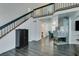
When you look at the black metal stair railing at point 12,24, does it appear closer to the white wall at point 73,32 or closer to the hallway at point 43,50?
the hallway at point 43,50

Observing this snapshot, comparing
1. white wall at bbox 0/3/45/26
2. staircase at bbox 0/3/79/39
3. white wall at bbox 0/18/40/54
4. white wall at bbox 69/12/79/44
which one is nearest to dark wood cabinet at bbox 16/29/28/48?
white wall at bbox 0/18/40/54

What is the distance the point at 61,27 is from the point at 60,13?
335 mm

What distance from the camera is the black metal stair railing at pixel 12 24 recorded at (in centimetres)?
278

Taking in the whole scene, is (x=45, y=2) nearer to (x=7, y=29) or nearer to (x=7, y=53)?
(x=7, y=29)

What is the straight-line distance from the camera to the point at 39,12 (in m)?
2.93

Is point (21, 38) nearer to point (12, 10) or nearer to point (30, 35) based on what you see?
point (30, 35)

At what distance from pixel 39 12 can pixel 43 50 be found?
84cm

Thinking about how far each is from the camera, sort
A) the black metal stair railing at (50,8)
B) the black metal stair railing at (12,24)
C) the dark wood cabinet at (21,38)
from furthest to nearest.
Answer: the dark wood cabinet at (21,38), the black metal stair railing at (50,8), the black metal stair railing at (12,24)

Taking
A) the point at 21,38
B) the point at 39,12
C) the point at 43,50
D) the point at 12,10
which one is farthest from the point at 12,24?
the point at 43,50

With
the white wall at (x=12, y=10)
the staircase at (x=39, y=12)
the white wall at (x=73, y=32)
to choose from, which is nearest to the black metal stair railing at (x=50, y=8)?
the staircase at (x=39, y=12)

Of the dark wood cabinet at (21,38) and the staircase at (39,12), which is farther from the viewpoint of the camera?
the dark wood cabinet at (21,38)

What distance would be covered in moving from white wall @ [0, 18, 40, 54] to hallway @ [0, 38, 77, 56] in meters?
0.11

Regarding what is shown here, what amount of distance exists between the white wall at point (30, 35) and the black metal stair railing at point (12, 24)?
8cm

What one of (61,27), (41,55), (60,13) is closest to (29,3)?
(60,13)
